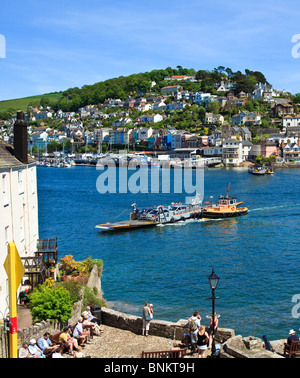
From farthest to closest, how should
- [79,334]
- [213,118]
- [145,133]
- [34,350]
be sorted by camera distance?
[145,133]
[213,118]
[79,334]
[34,350]

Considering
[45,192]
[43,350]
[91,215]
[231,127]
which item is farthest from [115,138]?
[43,350]

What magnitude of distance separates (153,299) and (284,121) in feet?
504

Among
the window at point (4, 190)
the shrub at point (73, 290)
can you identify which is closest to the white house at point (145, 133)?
the window at point (4, 190)

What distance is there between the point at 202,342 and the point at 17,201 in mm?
9828

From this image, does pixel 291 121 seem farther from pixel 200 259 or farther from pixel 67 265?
pixel 67 265

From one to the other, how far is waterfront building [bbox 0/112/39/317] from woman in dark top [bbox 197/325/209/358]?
649 centimetres

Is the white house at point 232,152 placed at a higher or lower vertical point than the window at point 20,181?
higher

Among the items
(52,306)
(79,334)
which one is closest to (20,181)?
(52,306)

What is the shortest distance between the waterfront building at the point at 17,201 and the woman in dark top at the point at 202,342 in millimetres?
6493

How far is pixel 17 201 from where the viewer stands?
18484 mm

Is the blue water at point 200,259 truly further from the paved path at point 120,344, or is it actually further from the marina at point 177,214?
the paved path at point 120,344

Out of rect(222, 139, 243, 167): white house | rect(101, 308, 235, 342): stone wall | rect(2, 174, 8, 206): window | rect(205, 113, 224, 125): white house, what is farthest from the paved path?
rect(205, 113, 224, 125): white house

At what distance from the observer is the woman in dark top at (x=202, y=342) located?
12.3 m
